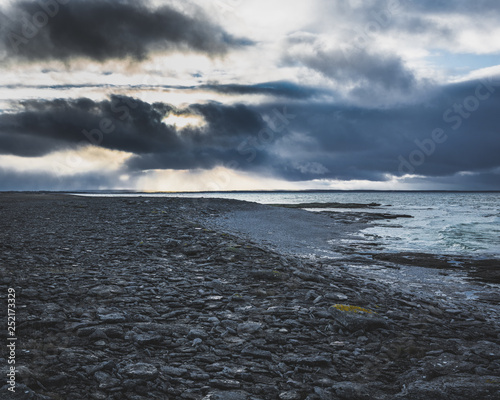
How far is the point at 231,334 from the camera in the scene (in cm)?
A: 605

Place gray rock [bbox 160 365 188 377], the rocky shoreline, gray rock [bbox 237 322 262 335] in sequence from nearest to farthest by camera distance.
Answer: the rocky shoreline, gray rock [bbox 160 365 188 377], gray rock [bbox 237 322 262 335]

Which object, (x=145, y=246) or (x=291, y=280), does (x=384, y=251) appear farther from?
(x=145, y=246)

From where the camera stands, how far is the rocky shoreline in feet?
14.5

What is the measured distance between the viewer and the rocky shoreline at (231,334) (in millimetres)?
4418

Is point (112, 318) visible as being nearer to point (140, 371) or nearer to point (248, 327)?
point (140, 371)

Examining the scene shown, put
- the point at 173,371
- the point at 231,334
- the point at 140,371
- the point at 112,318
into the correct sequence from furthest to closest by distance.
→ 1. the point at 112,318
2. the point at 231,334
3. the point at 173,371
4. the point at 140,371

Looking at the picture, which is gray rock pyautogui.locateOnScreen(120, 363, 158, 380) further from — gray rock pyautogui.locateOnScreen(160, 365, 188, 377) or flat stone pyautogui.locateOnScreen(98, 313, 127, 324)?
flat stone pyautogui.locateOnScreen(98, 313, 127, 324)

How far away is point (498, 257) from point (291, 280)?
608 inches

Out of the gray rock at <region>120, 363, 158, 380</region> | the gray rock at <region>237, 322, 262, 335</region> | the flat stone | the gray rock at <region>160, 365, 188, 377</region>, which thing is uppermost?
the flat stone

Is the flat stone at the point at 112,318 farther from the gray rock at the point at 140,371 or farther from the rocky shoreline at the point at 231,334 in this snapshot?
the gray rock at the point at 140,371

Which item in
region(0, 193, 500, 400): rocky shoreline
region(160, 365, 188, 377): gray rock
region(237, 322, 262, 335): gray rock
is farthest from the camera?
region(237, 322, 262, 335): gray rock

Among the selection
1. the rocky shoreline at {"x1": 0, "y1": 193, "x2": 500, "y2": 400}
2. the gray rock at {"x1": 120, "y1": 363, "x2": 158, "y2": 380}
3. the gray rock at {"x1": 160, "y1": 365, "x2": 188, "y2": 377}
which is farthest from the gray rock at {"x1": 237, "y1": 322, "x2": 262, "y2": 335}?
the gray rock at {"x1": 120, "y1": 363, "x2": 158, "y2": 380}

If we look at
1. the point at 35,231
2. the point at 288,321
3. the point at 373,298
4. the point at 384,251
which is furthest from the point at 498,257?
the point at 35,231

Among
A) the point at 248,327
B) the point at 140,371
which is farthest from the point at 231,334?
the point at 140,371
